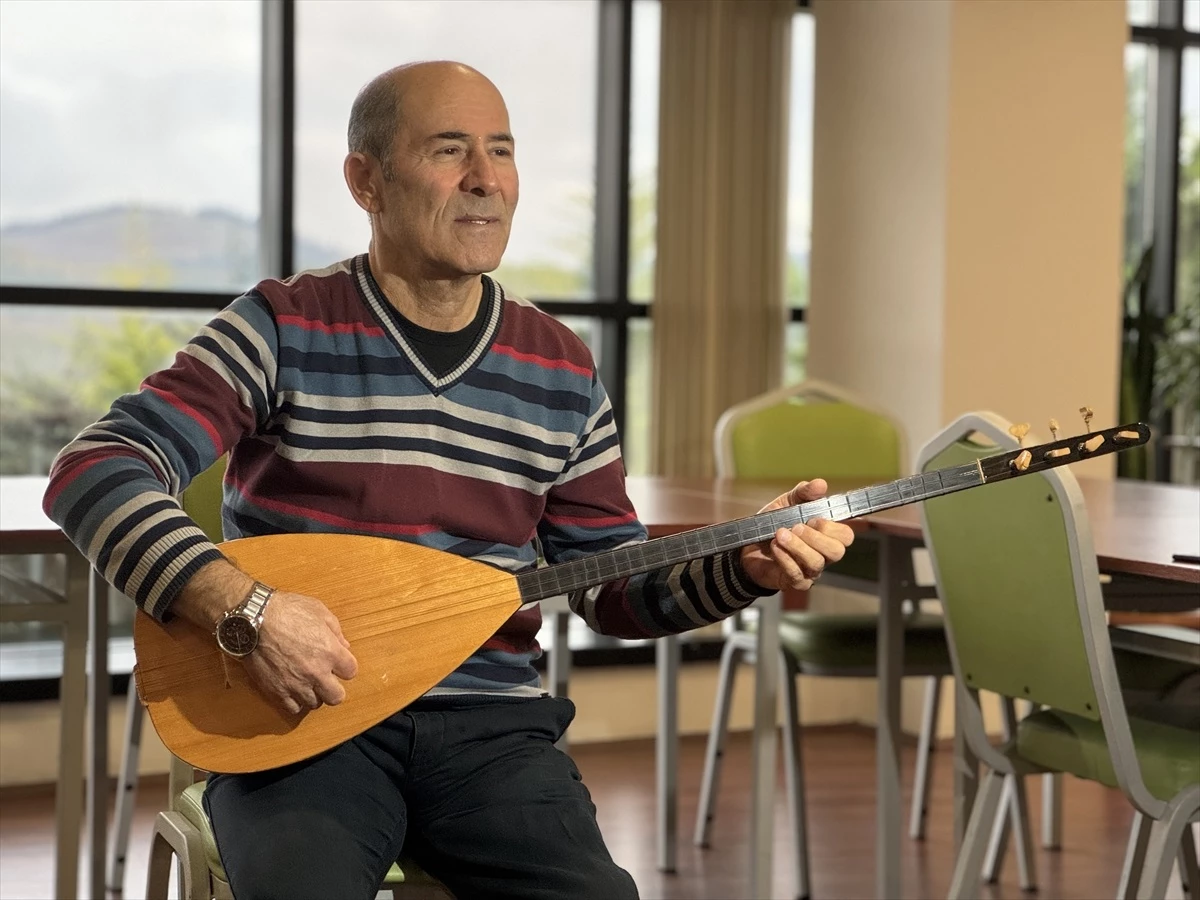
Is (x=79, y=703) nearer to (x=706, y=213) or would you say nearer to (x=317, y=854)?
(x=317, y=854)

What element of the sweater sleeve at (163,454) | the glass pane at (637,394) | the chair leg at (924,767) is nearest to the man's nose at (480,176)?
the sweater sleeve at (163,454)

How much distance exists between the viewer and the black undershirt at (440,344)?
1.87 metres

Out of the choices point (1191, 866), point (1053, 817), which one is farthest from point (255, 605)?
point (1053, 817)

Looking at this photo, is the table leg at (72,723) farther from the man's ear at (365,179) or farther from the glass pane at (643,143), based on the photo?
the glass pane at (643,143)

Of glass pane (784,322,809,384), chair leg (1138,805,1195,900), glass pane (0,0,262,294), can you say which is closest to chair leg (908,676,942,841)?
glass pane (784,322,809,384)

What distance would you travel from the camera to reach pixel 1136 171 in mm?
5969

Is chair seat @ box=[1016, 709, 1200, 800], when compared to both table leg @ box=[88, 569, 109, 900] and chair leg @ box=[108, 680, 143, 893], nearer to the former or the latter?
table leg @ box=[88, 569, 109, 900]

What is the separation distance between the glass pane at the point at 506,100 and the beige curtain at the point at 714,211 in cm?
27

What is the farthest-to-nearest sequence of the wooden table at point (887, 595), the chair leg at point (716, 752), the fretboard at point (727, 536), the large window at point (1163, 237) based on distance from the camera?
the large window at point (1163, 237), the chair leg at point (716, 752), the wooden table at point (887, 595), the fretboard at point (727, 536)

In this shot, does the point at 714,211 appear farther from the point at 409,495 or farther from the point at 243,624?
the point at 243,624

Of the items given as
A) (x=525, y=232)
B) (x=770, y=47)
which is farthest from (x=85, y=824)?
(x=770, y=47)

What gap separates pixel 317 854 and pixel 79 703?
133 cm

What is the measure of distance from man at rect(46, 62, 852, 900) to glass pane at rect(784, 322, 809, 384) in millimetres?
3301

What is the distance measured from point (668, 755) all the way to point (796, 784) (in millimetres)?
289
